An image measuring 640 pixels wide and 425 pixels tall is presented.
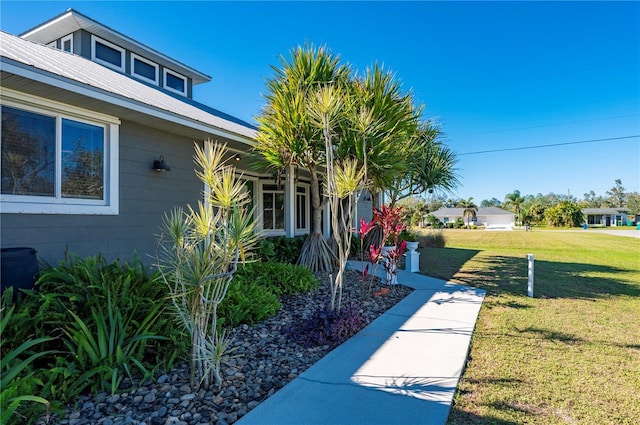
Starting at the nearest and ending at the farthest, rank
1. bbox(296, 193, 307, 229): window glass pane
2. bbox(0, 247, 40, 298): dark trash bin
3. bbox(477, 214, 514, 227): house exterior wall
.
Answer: bbox(0, 247, 40, 298): dark trash bin → bbox(296, 193, 307, 229): window glass pane → bbox(477, 214, 514, 227): house exterior wall

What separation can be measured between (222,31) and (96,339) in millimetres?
9591

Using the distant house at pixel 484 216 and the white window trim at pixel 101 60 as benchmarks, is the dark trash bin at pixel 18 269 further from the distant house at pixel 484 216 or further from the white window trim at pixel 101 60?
the distant house at pixel 484 216

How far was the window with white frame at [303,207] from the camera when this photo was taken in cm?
1352

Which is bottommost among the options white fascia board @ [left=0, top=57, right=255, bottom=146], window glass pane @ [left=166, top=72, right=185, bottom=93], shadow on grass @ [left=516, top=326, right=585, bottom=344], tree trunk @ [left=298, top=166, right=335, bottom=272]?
shadow on grass @ [left=516, top=326, right=585, bottom=344]

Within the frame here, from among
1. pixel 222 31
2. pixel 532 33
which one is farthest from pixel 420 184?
pixel 532 33

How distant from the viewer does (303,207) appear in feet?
45.3

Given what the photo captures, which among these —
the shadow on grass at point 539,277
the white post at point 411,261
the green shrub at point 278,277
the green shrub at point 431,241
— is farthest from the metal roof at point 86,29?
the green shrub at point 431,241

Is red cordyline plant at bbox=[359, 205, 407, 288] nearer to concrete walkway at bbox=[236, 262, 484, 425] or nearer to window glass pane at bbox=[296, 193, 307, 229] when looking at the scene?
concrete walkway at bbox=[236, 262, 484, 425]

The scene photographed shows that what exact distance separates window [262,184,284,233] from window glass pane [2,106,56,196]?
25.2ft

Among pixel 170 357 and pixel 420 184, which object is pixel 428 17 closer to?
pixel 420 184

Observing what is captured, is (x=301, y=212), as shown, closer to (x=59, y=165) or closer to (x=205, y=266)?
(x=59, y=165)

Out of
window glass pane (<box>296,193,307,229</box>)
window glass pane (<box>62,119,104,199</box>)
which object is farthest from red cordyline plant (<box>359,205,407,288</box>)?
window glass pane (<box>296,193,307,229</box>)

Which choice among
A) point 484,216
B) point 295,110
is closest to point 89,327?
point 295,110

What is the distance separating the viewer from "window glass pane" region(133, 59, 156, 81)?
33.4ft
